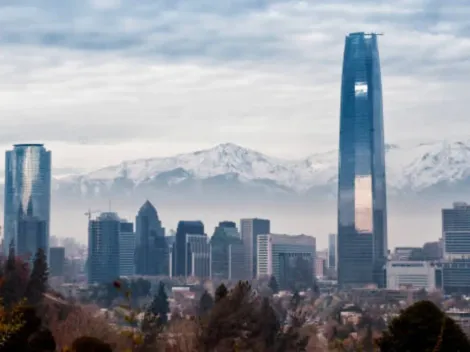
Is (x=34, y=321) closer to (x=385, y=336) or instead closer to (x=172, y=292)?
(x=385, y=336)

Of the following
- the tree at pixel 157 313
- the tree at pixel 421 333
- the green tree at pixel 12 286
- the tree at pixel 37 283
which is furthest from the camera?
the tree at pixel 37 283

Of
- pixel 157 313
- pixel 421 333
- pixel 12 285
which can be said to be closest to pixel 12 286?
pixel 12 285

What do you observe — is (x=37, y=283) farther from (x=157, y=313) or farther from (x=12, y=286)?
(x=157, y=313)

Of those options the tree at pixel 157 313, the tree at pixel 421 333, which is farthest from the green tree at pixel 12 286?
the tree at pixel 421 333

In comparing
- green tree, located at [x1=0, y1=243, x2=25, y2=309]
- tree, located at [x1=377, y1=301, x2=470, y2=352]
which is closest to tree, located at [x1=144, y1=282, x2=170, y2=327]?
green tree, located at [x1=0, y1=243, x2=25, y2=309]

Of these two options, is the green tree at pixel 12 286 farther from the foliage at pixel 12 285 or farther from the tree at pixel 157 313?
the tree at pixel 157 313

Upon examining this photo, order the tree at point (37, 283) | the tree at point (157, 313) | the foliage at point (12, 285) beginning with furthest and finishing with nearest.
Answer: the tree at point (37, 283) < the foliage at point (12, 285) < the tree at point (157, 313)

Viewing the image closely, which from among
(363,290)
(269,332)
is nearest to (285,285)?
(363,290)

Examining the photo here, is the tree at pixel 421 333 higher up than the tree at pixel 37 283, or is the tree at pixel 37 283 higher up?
the tree at pixel 37 283
